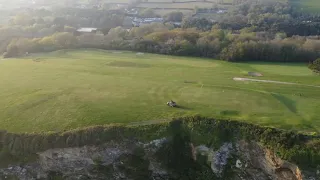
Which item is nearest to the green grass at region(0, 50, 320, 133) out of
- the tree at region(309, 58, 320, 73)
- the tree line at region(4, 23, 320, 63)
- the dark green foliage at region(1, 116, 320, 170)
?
the dark green foliage at region(1, 116, 320, 170)

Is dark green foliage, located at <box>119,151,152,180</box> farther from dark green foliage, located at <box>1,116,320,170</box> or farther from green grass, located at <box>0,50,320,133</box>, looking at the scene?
green grass, located at <box>0,50,320,133</box>

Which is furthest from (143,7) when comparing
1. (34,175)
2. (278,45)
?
(34,175)

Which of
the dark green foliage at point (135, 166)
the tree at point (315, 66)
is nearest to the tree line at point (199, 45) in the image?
the tree at point (315, 66)

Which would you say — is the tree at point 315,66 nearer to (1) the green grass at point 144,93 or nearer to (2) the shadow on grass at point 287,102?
(1) the green grass at point 144,93

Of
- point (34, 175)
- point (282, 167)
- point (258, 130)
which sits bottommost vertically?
point (34, 175)

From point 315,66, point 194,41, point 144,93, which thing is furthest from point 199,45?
point 144,93

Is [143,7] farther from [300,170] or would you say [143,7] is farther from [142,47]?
[300,170]
